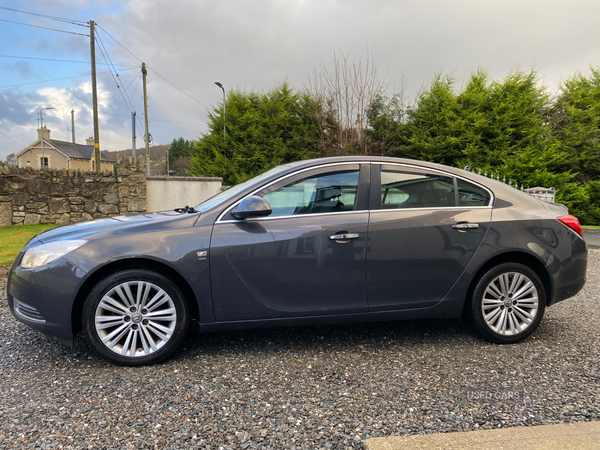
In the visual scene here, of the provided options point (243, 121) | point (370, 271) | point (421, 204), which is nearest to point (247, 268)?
point (370, 271)

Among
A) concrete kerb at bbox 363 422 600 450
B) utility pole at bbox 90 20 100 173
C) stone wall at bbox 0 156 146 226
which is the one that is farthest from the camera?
utility pole at bbox 90 20 100 173

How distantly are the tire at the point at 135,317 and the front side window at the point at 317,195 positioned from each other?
3.37 feet

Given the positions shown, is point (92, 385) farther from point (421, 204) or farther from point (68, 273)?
point (421, 204)

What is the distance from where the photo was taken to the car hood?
2.88m

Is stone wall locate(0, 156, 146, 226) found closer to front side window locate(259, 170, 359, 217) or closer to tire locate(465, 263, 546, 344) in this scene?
front side window locate(259, 170, 359, 217)

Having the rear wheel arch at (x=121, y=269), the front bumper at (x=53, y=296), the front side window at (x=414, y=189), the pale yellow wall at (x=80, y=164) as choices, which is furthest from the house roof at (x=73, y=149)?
the front side window at (x=414, y=189)

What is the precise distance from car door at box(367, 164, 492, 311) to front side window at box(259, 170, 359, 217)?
207 mm

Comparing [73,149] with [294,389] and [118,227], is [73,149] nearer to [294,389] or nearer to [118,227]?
[118,227]

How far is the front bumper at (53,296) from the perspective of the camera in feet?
9.01

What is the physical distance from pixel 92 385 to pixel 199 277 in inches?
38.6

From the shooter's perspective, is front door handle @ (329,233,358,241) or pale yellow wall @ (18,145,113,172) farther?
pale yellow wall @ (18,145,113,172)

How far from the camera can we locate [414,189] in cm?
327

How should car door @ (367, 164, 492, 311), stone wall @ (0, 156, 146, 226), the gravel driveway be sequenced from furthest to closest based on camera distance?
stone wall @ (0, 156, 146, 226), car door @ (367, 164, 492, 311), the gravel driveway

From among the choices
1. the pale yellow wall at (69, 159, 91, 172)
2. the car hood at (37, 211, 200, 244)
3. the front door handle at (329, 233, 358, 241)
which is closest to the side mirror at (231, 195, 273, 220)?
the car hood at (37, 211, 200, 244)
